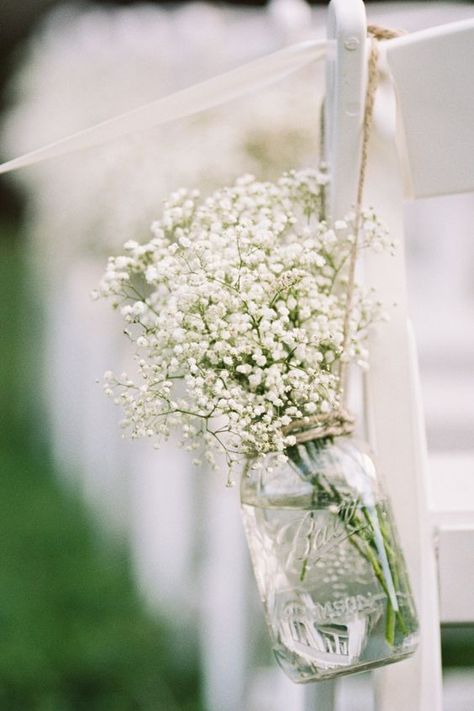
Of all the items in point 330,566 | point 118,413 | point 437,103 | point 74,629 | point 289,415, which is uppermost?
point 437,103

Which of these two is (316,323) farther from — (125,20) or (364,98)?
(125,20)

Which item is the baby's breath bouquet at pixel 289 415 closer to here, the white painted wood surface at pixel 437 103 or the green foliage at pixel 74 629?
the white painted wood surface at pixel 437 103

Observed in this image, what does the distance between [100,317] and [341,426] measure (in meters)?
1.46

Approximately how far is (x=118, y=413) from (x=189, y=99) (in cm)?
157

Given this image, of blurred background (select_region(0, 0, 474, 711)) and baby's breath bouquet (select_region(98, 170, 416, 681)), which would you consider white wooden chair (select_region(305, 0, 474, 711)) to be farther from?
blurred background (select_region(0, 0, 474, 711))

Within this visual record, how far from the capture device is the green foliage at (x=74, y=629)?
2318 millimetres

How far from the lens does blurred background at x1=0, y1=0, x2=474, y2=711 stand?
165 cm

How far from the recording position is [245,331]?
81cm

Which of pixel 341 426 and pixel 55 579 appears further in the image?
pixel 55 579

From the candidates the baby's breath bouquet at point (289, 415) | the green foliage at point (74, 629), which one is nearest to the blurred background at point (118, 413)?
the green foliage at point (74, 629)

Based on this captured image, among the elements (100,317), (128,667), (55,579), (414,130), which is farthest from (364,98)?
(55,579)

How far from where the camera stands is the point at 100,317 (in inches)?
88.4

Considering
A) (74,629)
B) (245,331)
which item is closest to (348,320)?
(245,331)

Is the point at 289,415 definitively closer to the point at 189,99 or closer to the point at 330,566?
the point at 330,566
